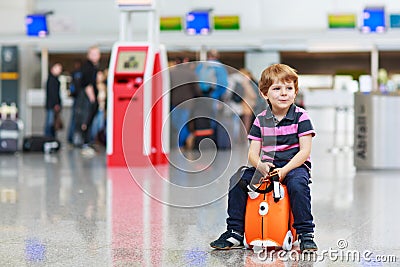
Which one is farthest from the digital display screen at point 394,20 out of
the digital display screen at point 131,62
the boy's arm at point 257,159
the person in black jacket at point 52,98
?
the boy's arm at point 257,159

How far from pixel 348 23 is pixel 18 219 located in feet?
41.4

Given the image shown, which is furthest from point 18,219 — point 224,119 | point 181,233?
point 224,119

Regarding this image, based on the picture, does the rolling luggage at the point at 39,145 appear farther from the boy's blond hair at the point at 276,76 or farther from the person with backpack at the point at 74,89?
the boy's blond hair at the point at 276,76

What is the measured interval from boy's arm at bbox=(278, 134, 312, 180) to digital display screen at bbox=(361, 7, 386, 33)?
12916mm

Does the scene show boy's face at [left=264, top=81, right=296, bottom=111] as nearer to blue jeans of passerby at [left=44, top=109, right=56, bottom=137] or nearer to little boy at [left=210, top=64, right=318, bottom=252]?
little boy at [left=210, top=64, right=318, bottom=252]

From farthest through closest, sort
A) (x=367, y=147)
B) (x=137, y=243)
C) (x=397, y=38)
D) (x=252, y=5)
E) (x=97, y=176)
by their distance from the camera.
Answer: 1. (x=252, y=5)
2. (x=397, y=38)
3. (x=367, y=147)
4. (x=97, y=176)
5. (x=137, y=243)

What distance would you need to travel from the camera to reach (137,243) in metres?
4.20

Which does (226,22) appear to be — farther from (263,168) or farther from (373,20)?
(263,168)

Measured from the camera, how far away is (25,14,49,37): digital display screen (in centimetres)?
1717

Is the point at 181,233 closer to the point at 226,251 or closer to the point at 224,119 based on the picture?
the point at 226,251

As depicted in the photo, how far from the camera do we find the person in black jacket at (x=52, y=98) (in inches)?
625

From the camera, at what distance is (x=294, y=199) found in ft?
12.7

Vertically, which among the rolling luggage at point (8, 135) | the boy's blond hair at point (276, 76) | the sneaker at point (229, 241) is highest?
the boy's blond hair at point (276, 76)

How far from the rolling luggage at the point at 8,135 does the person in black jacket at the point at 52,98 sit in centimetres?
258
